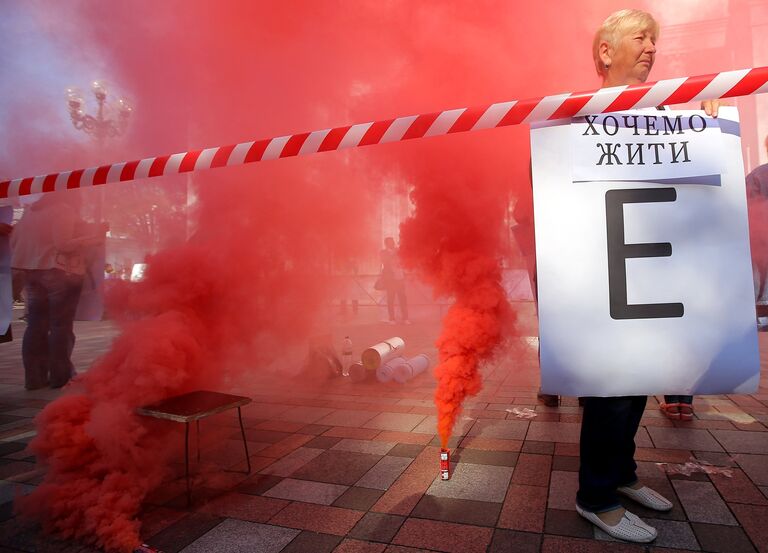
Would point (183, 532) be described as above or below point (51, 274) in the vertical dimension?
below

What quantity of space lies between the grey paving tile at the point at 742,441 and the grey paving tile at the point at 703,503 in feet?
2.42

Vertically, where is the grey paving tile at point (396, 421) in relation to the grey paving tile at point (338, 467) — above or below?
above

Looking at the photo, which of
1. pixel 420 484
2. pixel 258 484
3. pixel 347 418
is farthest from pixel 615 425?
pixel 347 418

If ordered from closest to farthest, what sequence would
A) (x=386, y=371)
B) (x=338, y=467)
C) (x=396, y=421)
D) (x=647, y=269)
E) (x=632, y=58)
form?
(x=647, y=269) → (x=632, y=58) → (x=338, y=467) → (x=396, y=421) → (x=386, y=371)

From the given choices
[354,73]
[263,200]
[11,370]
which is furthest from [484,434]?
[11,370]

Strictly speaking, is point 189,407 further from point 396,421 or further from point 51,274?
point 51,274

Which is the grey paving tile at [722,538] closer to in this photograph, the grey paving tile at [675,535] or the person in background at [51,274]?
the grey paving tile at [675,535]

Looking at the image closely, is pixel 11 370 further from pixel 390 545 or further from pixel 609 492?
pixel 609 492

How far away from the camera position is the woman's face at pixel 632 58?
7.25ft

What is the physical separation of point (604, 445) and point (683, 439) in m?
1.68

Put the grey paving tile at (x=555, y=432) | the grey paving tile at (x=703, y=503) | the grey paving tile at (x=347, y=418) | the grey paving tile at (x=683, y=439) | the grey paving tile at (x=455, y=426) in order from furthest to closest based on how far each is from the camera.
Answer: the grey paving tile at (x=347, y=418) < the grey paving tile at (x=455, y=426) < the grey paving tile at (x=555, y=432) < the grey paving tile at (x=683, y=439) < the grey paving tile at (x=703, y=503)

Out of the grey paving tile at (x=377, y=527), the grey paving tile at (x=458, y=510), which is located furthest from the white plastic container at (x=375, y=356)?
the grey paving tile at (x=377, y=527)

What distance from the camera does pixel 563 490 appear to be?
103 inches

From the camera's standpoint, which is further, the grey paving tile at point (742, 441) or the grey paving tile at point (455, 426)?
the grey paving tile at point (455, 426)
